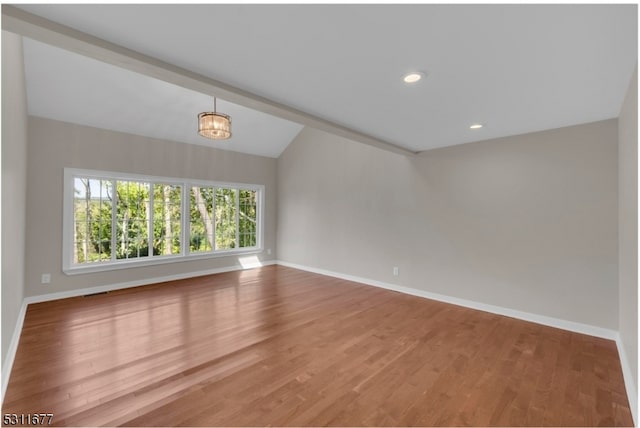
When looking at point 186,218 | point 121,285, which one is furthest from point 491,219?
point 121,285

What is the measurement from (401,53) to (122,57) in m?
1.72

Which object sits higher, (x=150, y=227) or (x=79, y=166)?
(x=79, y=166)

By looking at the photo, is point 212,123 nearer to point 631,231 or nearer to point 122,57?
point 122,57

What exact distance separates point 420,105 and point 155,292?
4.65 metres

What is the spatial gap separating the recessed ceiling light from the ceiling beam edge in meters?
1.08

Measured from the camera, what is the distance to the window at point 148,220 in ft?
14.3

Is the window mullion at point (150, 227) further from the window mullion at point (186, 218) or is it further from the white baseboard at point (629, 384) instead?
the white baseboard at point (629, 384)

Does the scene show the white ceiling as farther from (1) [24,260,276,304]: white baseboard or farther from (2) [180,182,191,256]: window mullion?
(1) [24,260,276,304]: white baseboard

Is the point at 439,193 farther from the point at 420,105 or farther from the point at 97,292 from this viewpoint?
the point at 97,292

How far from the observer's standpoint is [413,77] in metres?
2.03

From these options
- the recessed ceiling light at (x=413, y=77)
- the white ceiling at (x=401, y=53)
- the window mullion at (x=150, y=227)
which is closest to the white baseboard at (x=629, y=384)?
the white ceiling at (x=401, y=53)

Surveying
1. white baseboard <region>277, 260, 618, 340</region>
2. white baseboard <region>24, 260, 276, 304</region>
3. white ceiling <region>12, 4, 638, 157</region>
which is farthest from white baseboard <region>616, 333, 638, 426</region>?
white baseboard <region>24, 260, 276, 304</region>

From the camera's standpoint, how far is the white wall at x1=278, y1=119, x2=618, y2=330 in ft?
9.87

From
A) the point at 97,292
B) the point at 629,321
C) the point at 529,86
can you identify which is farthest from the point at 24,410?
the point at 629,321
